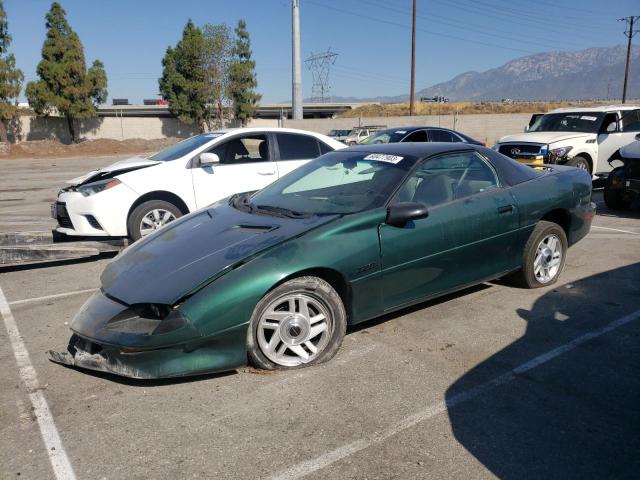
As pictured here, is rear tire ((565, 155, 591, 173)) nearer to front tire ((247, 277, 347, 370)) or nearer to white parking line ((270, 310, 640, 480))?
white parking line ((270, 310, 640, 480))

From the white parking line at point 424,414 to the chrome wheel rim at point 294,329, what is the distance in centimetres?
87

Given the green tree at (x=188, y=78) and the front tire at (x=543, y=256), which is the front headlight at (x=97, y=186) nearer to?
the front tire at (x=543, y=256)

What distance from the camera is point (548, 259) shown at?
5.23 m

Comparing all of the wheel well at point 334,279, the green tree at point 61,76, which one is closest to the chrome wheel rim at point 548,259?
the wheel well at point 334,279

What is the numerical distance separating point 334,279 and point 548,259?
2560mm

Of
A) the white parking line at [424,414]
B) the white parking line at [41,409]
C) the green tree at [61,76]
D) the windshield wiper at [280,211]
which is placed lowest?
the white parking line at [41,409]

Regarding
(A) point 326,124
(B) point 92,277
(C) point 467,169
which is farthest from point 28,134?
(C) point 467,169

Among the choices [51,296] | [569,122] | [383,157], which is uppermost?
[569,122]

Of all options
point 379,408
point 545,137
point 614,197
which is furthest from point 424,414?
point 545,137

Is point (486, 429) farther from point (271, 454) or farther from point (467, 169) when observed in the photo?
point (467, 169)

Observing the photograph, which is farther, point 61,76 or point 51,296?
point 61,76

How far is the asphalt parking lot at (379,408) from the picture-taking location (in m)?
2.62

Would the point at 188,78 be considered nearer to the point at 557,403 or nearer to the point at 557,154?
the point at 557,154

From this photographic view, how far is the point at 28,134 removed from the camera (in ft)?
Answer: 147
